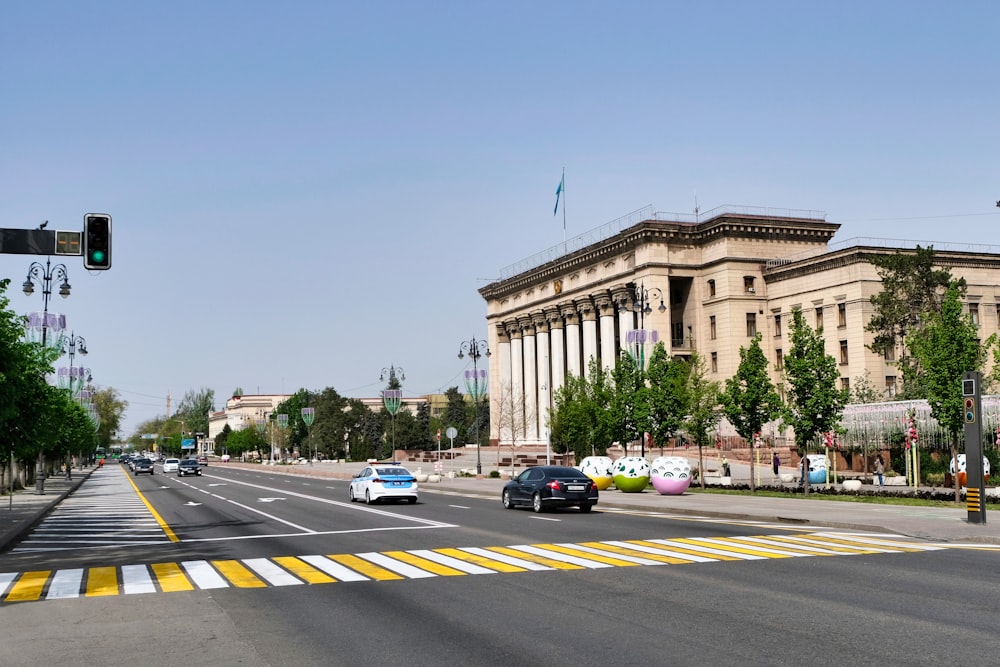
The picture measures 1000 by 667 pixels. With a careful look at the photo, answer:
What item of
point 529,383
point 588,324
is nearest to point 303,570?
point 588,324

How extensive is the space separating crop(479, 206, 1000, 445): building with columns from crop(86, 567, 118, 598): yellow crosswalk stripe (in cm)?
5116

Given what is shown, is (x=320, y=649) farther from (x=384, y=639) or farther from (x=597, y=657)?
(x=597, y=657)

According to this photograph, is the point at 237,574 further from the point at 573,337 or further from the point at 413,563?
the point at 573,337

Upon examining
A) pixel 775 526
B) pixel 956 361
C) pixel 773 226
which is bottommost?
pixel 775 526

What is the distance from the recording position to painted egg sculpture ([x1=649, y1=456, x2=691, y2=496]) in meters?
38.5

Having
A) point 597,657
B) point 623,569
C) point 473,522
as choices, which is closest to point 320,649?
point 597,657

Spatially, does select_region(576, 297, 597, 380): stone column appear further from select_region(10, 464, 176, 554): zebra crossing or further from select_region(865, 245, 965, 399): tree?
select_region(10, 464, 176, 554): zebra crossing

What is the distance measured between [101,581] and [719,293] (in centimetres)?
7325

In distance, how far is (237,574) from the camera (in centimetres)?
1595

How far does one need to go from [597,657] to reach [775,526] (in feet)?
54.9

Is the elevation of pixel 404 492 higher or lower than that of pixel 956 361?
lower

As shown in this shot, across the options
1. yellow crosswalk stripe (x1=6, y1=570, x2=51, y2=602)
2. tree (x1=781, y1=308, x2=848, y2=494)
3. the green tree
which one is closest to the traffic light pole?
tree (x1=781, y1=308, x2=848, y2=494)

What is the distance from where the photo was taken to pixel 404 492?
36594 millimetres

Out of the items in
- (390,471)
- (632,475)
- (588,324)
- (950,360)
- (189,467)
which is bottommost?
(189,467)
